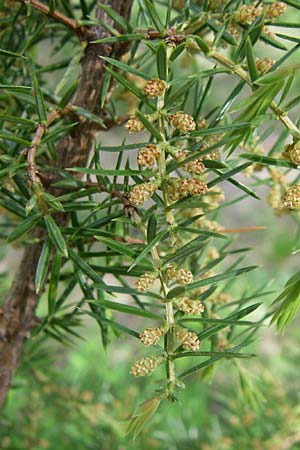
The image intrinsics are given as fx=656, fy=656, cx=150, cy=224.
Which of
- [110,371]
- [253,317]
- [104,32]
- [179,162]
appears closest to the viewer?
[179,162]

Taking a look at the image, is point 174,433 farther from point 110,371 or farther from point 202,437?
point 110,371

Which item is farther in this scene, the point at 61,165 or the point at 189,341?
the point at 61,165

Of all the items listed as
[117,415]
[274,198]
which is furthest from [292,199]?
[117,415]

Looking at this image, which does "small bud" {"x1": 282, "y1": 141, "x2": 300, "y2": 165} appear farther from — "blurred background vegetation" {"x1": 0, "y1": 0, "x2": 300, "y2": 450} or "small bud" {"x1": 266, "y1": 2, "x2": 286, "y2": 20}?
"blurred background vegetation" {"x1": 0, "y1": 0, "x2": 300, "y2": 450}

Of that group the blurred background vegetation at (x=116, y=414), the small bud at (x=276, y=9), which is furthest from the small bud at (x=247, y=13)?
the blurred background vegetation at (x=116, y=414)

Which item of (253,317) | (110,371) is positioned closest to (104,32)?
(110,371)

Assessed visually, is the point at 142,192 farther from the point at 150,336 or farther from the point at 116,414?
the point at 116,414
